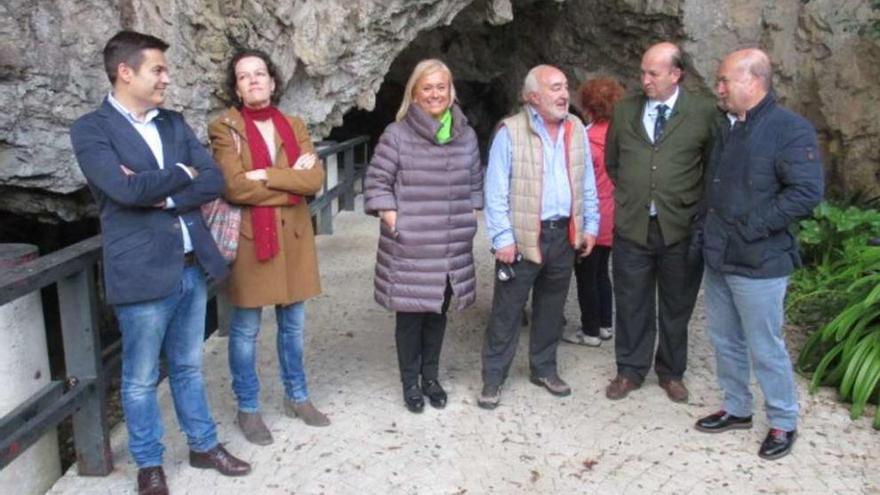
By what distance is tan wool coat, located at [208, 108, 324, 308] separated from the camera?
10.3 ft

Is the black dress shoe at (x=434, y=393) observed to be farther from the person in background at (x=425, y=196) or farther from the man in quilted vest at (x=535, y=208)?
the person in background at (x=425, y=196)

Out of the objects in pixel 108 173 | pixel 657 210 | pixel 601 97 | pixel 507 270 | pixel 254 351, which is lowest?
pixel 254 351

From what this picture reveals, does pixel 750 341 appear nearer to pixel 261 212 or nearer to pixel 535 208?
pixel 535 208

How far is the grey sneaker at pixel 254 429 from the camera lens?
3477mm

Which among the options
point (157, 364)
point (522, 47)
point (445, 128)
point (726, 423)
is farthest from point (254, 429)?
point (522, 47)

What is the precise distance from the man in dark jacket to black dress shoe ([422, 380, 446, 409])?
1.43 m

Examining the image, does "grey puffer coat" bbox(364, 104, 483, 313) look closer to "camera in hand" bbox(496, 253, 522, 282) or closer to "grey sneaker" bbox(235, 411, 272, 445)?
"camera in hand" bbox(496, 253, 522, 282)

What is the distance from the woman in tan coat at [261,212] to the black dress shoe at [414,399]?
2.12 ft

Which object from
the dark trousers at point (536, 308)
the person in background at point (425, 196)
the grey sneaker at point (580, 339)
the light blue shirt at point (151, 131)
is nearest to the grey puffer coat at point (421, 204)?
the person in background at point (425, 196)

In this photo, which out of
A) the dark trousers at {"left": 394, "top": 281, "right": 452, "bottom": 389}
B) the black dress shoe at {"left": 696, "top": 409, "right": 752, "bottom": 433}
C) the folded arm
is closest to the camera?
the folded arm

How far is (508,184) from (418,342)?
2.99ft

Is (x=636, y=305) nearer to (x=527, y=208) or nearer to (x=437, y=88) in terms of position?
(x=527, y=208)

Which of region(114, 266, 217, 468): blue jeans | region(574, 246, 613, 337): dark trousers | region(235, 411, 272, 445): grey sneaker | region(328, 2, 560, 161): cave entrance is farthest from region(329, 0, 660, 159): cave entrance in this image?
region(114, 266, 217, 468): blue jeans

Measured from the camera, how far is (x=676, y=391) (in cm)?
399
